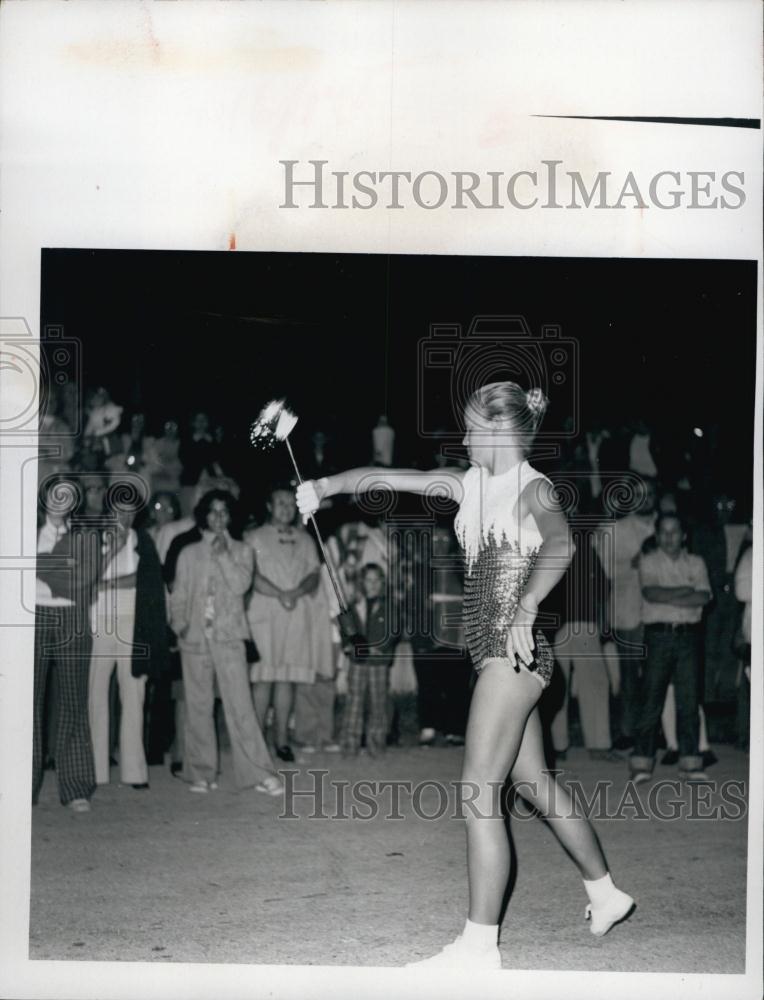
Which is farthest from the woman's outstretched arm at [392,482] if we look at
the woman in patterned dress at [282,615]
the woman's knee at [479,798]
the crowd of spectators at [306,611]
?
the woman in patterned dress at [282,615]

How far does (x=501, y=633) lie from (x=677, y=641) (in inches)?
131

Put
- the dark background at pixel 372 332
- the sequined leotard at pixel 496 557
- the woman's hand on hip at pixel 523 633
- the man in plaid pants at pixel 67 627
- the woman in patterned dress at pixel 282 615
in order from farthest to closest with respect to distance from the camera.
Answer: the woman in patterned dress at pixel 282 615
the man in plaid pants at pixel 67 627
the dark background at pixel 372 332
the sequined leotard at pixel 496 557
the woman's hand on hip at pixel 523 633

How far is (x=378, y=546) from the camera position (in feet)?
25.9

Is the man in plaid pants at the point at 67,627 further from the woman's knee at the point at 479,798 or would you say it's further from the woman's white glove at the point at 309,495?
the woman's knee at the point at 479,798

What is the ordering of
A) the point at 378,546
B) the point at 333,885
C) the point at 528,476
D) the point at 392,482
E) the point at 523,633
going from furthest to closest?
the point at 378,546, the point at 333,885, the point at 392,482, the point at 528,476, the point at 523,633

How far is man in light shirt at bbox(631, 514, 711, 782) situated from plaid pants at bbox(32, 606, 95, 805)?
2.80 m

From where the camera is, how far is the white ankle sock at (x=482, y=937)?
3961 mm

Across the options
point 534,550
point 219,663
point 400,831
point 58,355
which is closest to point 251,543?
point 219,663

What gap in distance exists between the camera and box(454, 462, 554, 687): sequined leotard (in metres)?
4.04

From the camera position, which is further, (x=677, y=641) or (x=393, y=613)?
(x=393, y=613)

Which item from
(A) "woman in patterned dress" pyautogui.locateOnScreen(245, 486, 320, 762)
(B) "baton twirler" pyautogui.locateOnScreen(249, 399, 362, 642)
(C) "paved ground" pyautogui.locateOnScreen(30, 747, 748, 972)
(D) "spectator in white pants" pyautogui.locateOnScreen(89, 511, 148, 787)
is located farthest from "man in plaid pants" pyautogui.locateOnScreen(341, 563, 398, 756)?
(B) "baton twirler" pyautogui.locateOnScreen(249, 399, 362, 642)

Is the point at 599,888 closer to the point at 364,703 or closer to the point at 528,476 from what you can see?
the point at 528,476

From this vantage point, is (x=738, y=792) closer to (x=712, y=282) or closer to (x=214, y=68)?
(x=712, y=282)

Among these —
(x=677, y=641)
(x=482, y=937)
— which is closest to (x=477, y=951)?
(x=482, y=937)
